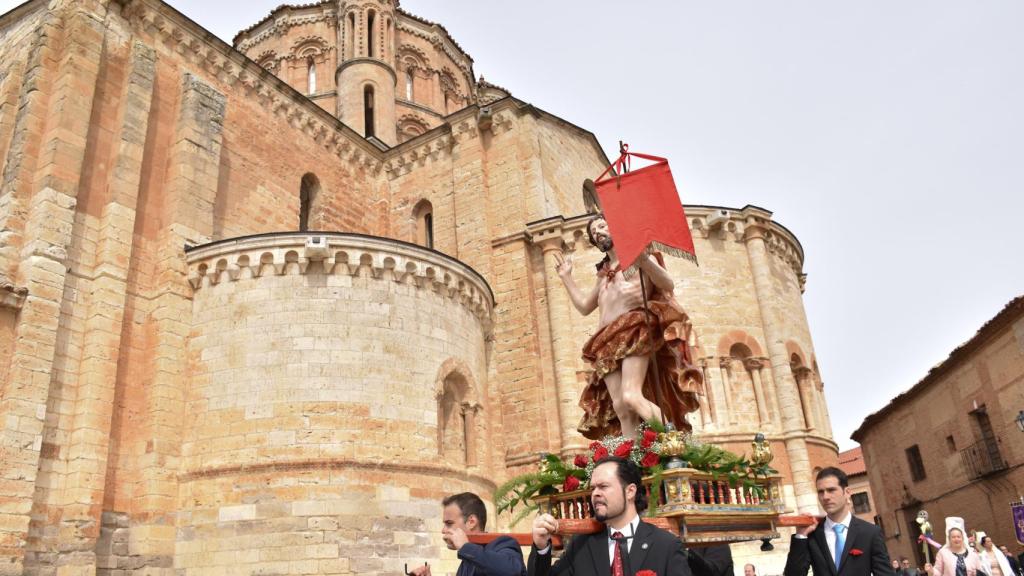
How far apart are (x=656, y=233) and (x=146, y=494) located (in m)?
10.9

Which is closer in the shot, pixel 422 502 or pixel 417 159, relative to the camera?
pixel 422 502

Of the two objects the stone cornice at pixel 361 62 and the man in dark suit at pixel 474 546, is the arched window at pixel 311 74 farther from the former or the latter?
the man in dark suit at pixel 474 546

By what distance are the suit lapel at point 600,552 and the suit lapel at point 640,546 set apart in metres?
0.13

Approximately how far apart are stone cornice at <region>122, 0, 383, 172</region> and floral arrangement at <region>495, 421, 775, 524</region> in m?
15.0

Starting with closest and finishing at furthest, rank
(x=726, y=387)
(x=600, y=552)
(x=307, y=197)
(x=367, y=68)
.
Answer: (x=600, y=552) → (x=726, y=387) → (x=307, y=197) → (x=367, y=68)

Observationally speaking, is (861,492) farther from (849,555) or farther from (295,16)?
(849,555)

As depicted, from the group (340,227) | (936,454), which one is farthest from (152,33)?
(936,454)

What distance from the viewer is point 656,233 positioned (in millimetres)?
5523

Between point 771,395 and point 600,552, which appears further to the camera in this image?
point 771,395

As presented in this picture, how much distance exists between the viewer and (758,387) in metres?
17.6

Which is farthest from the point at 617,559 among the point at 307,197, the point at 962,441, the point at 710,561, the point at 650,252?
the point at 962,441

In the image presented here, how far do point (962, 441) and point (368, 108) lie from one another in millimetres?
21567

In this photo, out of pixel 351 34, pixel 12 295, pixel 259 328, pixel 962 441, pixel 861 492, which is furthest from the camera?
pixel 861 492

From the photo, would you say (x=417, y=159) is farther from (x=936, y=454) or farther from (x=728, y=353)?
(x=936, y=454)
